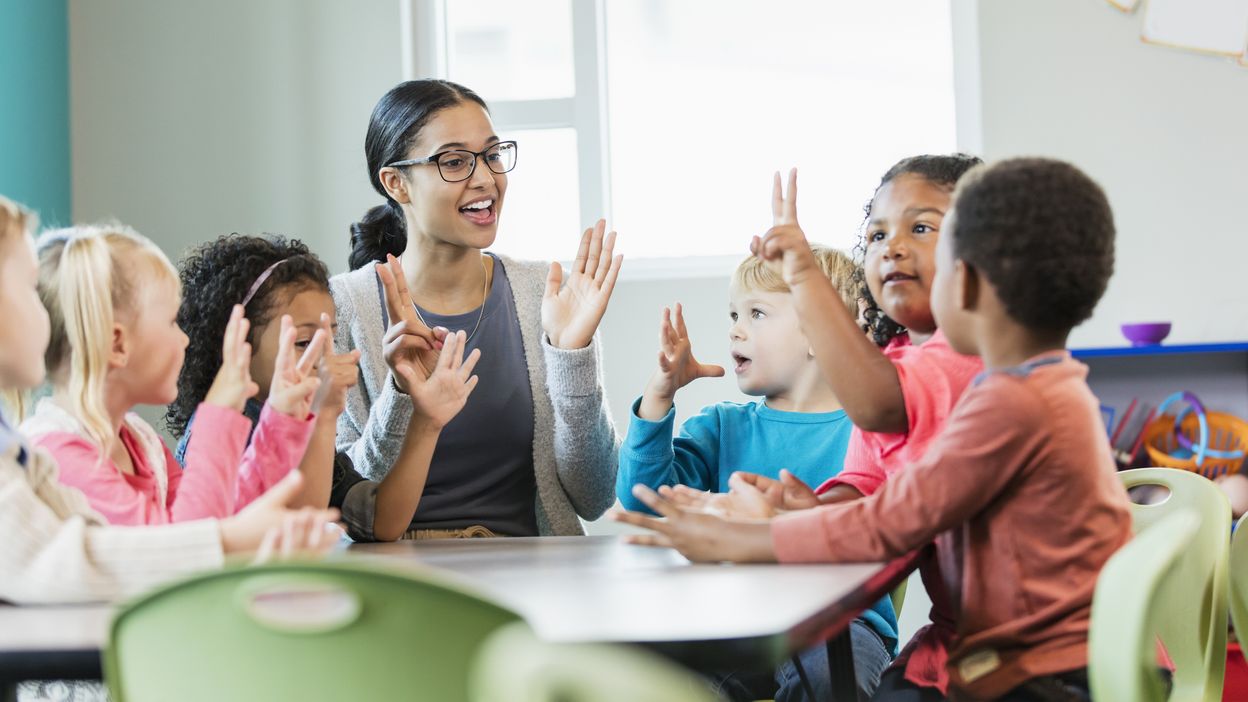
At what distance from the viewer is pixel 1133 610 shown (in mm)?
1004

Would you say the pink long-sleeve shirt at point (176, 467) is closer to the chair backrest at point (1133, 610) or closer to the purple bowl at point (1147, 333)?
the chair backrest at point (1133, 610)

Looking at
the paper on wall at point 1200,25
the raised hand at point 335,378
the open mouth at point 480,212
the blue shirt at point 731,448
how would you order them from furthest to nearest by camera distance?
the paper on wall at point 1200,25, the open mouth at point 480,212, the blue shirt at point 731,448, the raised hand at point 335,378

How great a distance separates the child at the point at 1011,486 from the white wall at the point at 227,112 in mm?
2866

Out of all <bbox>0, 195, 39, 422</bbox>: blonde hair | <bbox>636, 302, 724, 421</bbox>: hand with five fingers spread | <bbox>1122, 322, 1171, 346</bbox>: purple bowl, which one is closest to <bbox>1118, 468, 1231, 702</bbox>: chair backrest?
<bbox>636, 302, 724, 421</bbox>: hand with five fingers spread

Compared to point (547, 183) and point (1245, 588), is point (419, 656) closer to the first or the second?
point (1245, 588)

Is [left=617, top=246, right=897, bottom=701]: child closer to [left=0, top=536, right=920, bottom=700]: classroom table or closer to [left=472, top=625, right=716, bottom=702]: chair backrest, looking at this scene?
[left=0, top=536, right=920, bottom=700]: classroom table

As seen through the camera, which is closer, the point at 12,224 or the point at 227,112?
the point at 12,224

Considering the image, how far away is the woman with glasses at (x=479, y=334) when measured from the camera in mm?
2104

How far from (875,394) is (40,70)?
Answer: 10.7 ft

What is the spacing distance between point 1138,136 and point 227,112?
2.82 m

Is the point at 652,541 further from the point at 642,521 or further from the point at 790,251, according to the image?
the point at 790,251

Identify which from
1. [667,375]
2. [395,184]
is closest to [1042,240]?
[667,375]

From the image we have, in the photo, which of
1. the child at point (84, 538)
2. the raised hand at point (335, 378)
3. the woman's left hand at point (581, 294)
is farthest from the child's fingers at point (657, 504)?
Answer: the woman's left hand at point (581, 294)

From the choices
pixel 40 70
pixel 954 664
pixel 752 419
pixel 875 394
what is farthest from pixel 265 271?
pixel 40 70
